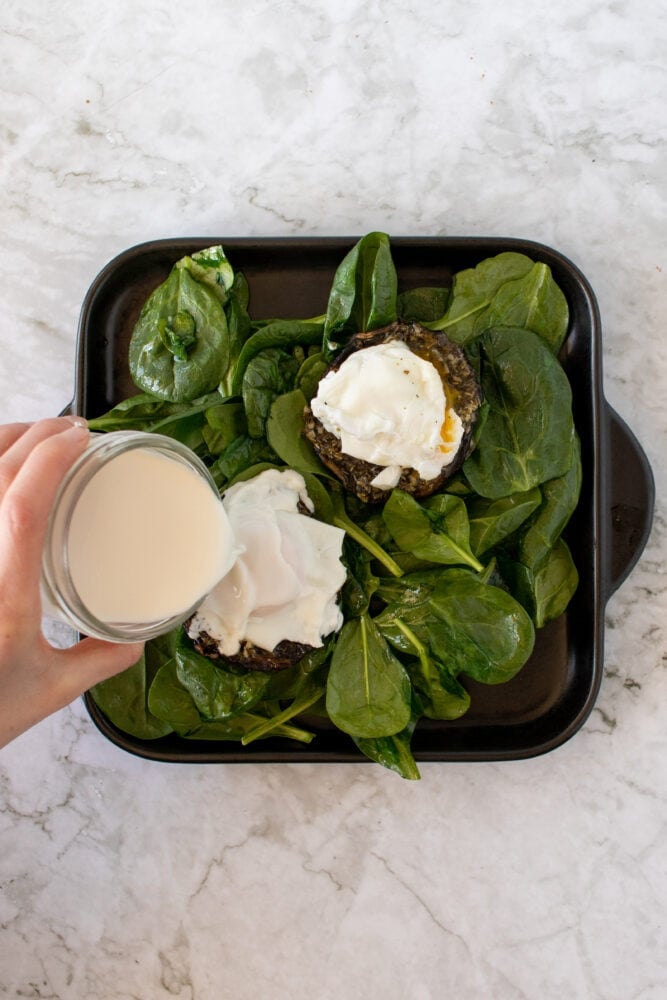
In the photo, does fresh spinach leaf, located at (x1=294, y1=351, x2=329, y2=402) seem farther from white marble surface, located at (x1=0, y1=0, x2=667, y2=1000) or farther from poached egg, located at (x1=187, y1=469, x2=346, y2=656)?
white marble surface, located at (x1=0, y1=0, x2=667, y2=1000)

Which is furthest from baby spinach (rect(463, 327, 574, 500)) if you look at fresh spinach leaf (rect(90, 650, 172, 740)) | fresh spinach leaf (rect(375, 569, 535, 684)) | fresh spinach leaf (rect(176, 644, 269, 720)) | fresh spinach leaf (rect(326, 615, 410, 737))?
fresh spinach leaf (rect(90, 650, 172, 740))

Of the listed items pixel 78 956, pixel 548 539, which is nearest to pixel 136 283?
pixel 548 539

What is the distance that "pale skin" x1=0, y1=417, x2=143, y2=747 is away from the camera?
665mm

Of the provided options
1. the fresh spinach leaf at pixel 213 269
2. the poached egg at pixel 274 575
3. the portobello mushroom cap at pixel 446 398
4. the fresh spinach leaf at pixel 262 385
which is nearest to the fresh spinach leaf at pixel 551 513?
the portobello mushroom cap at pixel 446 398

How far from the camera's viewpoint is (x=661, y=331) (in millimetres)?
1156

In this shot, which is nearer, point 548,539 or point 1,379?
point 548,539

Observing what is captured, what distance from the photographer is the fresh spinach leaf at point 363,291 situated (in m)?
0.99

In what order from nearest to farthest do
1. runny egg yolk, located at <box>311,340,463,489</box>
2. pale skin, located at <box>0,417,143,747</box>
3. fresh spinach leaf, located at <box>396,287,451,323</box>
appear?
pale skin, located at <box>0,417,143,747</box>
runny egg yolk, located at <box>311,340,463,489</box>
fresh spinach leaf, located at <box>396,287,451,323</box>

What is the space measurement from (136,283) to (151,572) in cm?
47

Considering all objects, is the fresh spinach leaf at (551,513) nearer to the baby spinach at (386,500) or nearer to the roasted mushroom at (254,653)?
the baby spinach at (386,500)

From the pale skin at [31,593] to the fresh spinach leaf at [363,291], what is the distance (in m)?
0.34

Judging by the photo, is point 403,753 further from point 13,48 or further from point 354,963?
point 13,48

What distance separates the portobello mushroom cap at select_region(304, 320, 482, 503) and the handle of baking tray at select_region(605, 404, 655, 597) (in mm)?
214

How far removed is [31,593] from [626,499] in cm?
73
